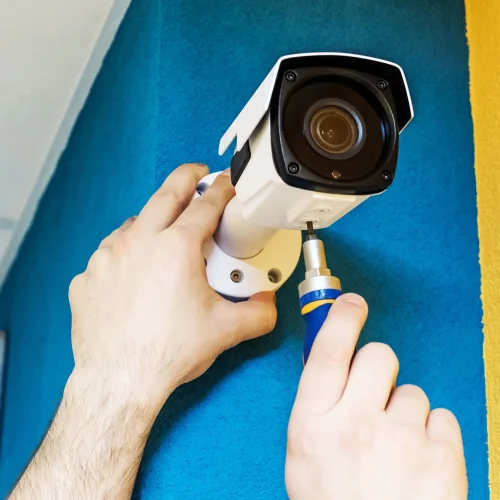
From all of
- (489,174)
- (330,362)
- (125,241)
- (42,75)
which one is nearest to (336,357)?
(330,362)

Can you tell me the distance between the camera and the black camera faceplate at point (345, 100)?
0.44 meters

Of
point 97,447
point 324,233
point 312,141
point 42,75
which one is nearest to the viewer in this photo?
point 312,141

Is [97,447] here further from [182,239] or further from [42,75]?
[42,75]

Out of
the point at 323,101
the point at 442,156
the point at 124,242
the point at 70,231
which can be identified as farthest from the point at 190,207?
the point at 70,231

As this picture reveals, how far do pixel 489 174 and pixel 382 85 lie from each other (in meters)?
0.33

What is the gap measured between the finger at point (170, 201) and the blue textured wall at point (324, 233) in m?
0.05

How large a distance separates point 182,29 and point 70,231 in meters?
0.48

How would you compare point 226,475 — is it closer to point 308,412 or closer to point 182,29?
point 308,412

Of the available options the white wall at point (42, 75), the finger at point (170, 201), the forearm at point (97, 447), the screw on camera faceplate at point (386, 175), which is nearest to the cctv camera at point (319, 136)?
the screw on camera faceplate at point (386, 175)

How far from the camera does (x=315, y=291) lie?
50 centimetres

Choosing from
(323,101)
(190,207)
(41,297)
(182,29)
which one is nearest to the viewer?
(323,101)

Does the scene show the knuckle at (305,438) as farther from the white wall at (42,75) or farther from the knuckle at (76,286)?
the white wall at (42,75)

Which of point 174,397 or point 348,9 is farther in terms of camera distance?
point 348,9

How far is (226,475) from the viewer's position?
0.60 m
